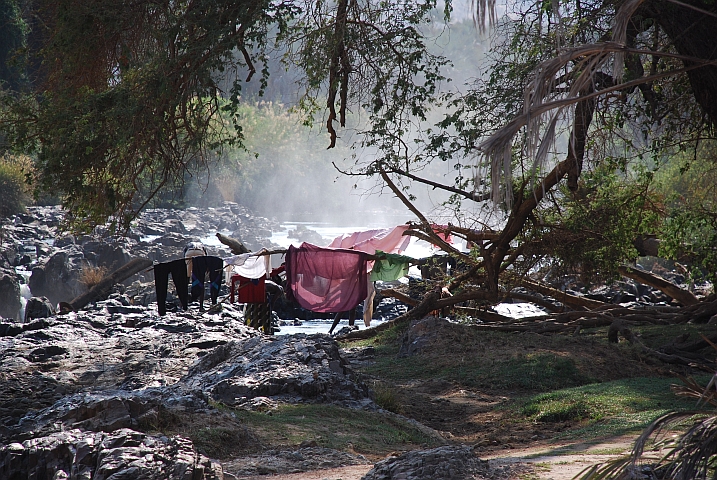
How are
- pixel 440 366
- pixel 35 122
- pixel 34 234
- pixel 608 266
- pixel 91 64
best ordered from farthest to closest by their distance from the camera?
pixel 34 234 < pixel 608 266 < pixel 440 366 < pixel 91 64 < pixel 35 122

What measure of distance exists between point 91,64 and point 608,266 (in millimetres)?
6990

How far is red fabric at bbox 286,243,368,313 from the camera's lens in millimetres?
10648

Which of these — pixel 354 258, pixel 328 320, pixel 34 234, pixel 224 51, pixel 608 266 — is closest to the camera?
pixel 224 51

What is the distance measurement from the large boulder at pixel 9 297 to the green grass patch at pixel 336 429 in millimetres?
16805

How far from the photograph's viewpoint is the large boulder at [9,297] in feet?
64.6

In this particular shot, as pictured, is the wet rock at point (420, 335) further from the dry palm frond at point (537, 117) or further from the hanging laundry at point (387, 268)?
the dry palm frond at point (537, 117)

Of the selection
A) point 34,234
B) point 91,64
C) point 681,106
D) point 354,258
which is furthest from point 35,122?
point 34,234

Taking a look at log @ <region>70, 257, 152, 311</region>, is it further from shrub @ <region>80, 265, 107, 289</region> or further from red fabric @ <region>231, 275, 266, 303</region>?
shrub @ <region>80, 265, 107, 289</region>

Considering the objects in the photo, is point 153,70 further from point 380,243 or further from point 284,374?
point 380,243

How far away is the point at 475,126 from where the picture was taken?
29.5 feet

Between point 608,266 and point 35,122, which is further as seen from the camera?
point 608,266

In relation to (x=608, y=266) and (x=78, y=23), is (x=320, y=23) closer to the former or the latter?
(x=78, y=23)

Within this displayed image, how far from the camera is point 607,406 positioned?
589 cm

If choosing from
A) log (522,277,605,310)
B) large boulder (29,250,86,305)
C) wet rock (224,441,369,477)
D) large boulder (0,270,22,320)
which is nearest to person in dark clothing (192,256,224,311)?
log (522,277,605,310)
